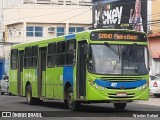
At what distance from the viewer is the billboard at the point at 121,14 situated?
45094 millimetres

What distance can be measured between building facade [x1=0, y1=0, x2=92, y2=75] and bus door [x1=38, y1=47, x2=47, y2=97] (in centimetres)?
4483

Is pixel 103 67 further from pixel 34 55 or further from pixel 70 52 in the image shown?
pixel 34 55

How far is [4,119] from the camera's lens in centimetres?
1677

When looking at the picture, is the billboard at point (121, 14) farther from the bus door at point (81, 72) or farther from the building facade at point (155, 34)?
the bus door at point (81, 72)

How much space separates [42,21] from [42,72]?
46.7 meters

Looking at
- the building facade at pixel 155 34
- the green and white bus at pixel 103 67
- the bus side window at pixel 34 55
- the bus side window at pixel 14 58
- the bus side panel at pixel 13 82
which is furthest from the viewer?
the building facade at pixel 155 34

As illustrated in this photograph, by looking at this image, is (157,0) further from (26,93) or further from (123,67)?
(123,67)

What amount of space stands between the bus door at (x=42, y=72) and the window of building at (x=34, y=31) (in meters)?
45.6

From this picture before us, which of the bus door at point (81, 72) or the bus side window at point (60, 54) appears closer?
the bus door at point (81, 72)

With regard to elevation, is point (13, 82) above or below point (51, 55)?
below

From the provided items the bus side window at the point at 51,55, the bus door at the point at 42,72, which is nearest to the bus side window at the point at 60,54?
the bus side window at the point at 51,55

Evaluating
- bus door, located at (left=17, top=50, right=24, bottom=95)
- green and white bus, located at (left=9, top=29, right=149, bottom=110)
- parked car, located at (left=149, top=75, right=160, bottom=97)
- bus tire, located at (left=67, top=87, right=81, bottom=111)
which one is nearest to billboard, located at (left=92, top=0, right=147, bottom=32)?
parked car, located at (left=149, top=75, right=160, bottom=97)

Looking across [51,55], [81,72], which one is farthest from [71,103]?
[51,55]

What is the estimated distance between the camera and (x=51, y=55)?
2277 cm
